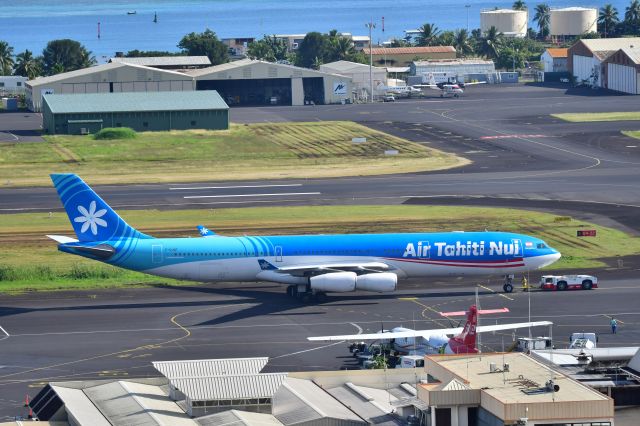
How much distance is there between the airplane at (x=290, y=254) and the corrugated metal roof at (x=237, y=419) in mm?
37340

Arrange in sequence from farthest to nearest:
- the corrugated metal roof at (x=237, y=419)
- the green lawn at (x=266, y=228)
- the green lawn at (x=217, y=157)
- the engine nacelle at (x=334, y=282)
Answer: the green lawn at (x=217, y=157)
the green lawn at (x=266, y=228)
the engine nacelle at (x=334, y=282)
the corrugated metal roof at (x=237, y=419)

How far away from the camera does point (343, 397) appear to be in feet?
189

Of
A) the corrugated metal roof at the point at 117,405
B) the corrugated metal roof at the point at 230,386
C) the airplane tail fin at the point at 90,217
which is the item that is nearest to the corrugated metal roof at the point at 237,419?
the corrugated metal roof at the point at 230,386

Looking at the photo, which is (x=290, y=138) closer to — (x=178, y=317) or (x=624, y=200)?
(x=624, y=200)

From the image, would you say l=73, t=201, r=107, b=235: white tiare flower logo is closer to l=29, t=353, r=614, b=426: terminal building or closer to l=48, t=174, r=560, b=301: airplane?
l=48, t=174, r=560, b=301: airplane

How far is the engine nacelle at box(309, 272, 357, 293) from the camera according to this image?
300 feet

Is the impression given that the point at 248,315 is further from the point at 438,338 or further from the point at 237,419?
the point at 237,419

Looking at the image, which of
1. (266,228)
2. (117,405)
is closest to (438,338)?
(117,405)

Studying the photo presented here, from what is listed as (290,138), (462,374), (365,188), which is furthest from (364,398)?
(290,138)

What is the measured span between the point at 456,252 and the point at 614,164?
71.6 m

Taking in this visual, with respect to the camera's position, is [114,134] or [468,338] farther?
[114,134]

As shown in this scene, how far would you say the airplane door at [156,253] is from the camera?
305 ft

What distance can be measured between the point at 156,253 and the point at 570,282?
30793mm

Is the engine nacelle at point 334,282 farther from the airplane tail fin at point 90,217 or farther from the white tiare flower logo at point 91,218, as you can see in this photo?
the white tiare flower logo at point 91,218
